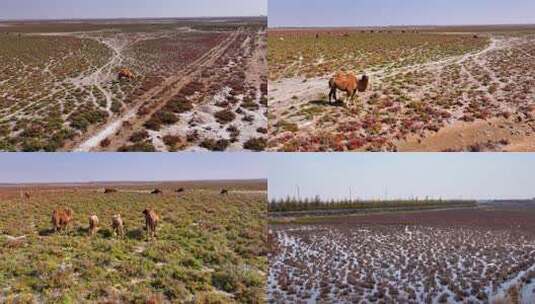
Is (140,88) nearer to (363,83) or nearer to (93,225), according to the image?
(93,225)

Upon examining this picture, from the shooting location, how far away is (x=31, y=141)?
4.16m

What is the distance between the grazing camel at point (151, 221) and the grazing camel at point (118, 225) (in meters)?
0.23

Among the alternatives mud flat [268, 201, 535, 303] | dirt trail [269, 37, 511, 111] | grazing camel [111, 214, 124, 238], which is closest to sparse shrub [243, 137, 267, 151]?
dirt trail [269, 37, 511, 111]

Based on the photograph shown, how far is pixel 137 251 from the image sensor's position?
456cm

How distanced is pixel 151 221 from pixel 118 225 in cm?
32

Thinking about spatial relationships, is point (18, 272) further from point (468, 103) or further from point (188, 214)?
point (468, 103)

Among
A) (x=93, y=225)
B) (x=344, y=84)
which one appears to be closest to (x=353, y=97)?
(x=344, y=84)

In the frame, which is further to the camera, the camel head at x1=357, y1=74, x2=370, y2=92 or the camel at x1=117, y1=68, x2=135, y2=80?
the camel at x1=117, y1=68, x2=135, y2=80

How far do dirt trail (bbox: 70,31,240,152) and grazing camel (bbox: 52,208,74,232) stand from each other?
0.77 metres

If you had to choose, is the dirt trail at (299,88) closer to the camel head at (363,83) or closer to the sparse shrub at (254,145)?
the camel head at (363,83)

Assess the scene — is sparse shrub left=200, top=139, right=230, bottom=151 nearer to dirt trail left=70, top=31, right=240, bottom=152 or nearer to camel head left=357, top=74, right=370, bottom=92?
dirt trail left=70, top=31, right=240, bottom=152

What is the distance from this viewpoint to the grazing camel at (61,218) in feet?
15.1

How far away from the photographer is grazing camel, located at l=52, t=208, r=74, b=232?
4602 millimetres

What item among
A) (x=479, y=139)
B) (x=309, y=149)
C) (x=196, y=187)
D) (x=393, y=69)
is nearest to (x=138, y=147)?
(x=196, y=187)
